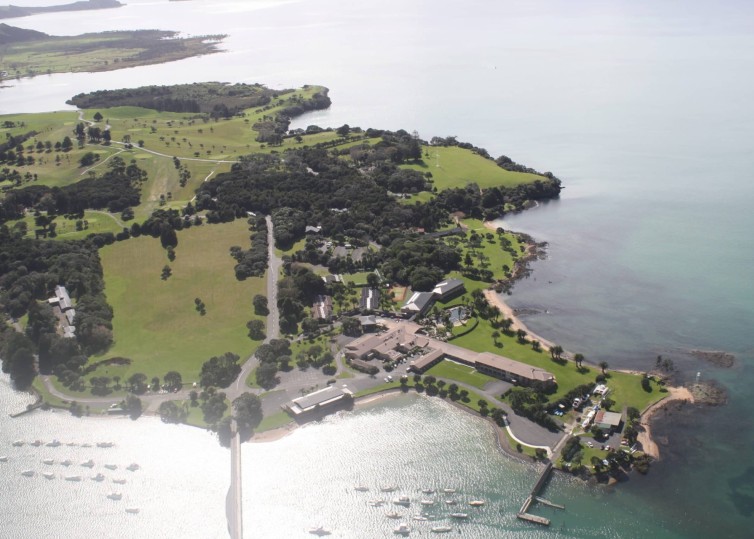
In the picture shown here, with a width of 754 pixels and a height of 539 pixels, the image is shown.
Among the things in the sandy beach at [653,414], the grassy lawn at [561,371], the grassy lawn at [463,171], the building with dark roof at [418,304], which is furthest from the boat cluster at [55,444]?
the grassy lawn at [463,171]

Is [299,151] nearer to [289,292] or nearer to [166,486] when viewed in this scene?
[289,292]

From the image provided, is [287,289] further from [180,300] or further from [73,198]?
[73,198]

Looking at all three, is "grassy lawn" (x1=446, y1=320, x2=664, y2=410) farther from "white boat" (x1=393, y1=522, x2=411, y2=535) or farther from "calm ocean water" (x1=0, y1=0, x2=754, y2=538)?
"white boat" (x1=393, y1=522, x2=411, y2=535)

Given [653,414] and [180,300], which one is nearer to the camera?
[653,414]

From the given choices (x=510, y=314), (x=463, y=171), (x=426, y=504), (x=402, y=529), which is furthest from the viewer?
(x=463, y=171)

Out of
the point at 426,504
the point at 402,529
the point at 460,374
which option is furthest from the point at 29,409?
the point at 460,374

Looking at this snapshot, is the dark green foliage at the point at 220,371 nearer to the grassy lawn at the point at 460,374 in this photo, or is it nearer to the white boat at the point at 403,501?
the grassy lawn at the point at 460,374
